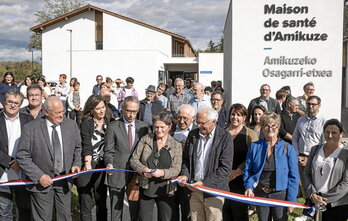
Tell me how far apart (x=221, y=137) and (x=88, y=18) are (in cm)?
3041

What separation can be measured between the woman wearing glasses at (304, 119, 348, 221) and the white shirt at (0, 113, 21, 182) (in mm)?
3478

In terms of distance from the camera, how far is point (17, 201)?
4082 millimetres

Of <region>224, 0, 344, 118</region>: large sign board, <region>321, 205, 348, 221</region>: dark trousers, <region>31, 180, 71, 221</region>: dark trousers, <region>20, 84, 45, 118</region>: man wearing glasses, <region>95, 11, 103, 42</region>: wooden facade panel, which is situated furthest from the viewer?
<region>95, 11, 103, 42</region>: wooden facade panel

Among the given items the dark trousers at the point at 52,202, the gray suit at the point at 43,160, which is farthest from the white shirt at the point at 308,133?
the dark trousers at the point at 52,202

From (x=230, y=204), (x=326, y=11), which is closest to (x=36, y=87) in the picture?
(x=230, y=204)

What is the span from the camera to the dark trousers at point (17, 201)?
13.0ft

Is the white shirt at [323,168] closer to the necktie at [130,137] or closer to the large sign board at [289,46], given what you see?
the necktie at [130,137]

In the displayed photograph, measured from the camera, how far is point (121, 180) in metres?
4.04

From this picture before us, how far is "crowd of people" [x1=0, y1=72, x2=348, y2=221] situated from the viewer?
3500 mm

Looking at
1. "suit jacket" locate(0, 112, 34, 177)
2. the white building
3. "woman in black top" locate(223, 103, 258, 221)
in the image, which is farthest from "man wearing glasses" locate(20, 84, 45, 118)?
the white building

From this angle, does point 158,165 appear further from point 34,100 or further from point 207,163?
point 34,100

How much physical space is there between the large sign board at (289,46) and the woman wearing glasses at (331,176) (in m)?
6.27

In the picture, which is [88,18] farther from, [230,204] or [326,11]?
[230,204]

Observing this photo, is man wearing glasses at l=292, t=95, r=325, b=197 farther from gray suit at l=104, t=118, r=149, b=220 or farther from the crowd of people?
gray suit at l=104, t=118, r=149, b=220
